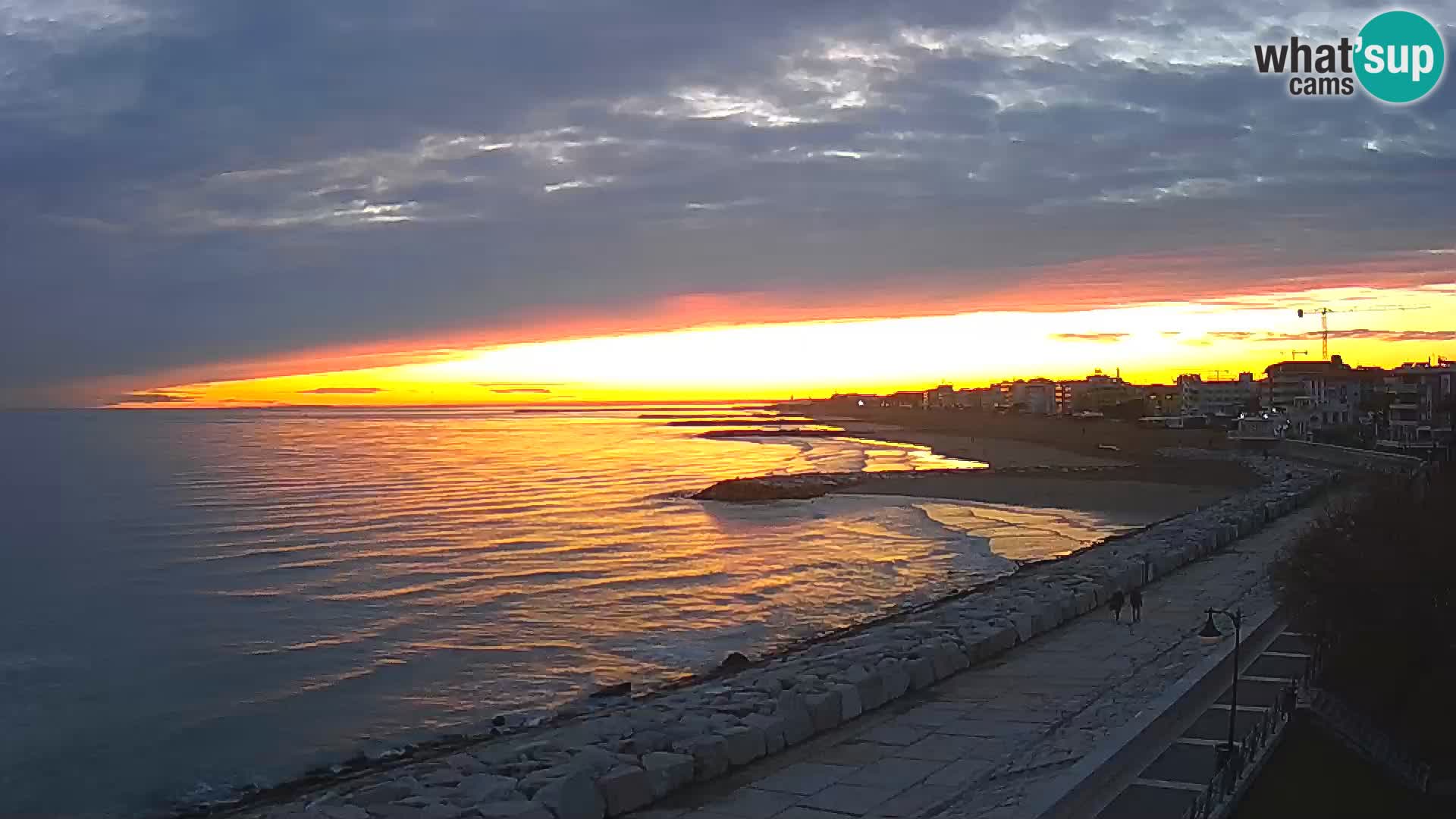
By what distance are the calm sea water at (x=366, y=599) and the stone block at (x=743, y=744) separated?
210 inches

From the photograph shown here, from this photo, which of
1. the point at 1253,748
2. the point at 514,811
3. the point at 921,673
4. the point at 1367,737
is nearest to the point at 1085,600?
the point at 921,673

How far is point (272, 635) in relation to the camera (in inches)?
908

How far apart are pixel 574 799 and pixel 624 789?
689 millimetres

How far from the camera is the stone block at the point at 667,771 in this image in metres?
12.4

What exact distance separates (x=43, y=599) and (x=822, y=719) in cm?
2205

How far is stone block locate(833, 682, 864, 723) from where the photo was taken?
15219mm

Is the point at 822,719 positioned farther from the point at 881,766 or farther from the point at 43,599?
the point at 43,599

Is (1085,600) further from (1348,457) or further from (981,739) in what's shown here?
(1348,457)

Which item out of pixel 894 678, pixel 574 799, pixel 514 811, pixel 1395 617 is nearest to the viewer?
pixel 514 811

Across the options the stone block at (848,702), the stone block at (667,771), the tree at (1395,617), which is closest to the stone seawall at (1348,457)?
the tree at (1395,617)

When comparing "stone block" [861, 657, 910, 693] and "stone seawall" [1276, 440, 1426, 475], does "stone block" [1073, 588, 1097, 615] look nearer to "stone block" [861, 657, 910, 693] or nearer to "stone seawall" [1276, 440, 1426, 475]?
"stone block" [861, 657, 910, 693]

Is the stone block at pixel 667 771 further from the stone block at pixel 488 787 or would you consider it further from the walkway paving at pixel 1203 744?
the walkway paving at pixel 1203 744

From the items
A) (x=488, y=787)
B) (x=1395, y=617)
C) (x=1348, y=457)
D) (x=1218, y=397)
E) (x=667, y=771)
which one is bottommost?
(x=488, y=787)

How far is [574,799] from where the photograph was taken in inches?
456
